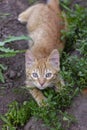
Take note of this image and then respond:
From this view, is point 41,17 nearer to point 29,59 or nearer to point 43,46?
point 43,46

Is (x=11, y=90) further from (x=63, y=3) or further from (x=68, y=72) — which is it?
(x=63, y=3)

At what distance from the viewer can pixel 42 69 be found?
15.9 feet

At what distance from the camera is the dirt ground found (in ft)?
15.3

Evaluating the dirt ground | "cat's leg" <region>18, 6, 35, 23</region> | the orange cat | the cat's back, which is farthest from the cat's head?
"cat's leg" <region>18, 6, 35, 23</region>

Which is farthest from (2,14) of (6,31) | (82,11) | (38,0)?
(82,11)

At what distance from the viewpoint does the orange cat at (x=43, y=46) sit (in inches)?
190

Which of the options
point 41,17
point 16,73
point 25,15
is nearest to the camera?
point 16,73

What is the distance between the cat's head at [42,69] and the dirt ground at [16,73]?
0.39 m

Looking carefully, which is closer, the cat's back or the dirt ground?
the dirt ground

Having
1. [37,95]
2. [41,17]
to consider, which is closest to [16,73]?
[37,95]

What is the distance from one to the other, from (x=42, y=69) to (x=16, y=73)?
2.33ft

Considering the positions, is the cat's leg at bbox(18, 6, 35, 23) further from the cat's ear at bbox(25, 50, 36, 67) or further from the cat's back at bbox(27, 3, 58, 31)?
the cat's ear at bbox(25, 50, 36, 67)

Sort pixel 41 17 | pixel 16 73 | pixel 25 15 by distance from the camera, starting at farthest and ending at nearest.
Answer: pixel 25 15, pixel 41 17, pixel 16 73

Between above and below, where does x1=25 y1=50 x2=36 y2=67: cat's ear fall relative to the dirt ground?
above
